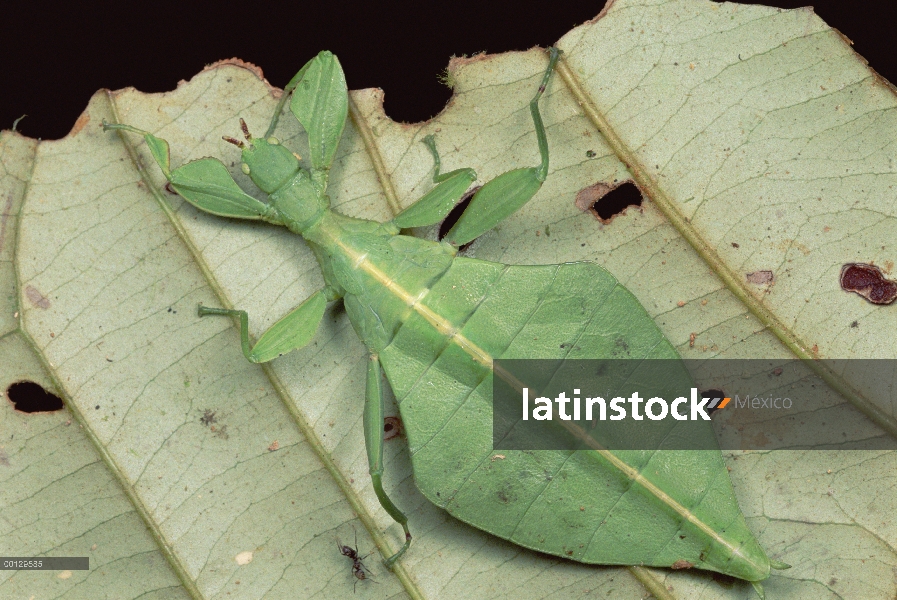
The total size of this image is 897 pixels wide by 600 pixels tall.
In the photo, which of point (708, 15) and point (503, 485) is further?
point (708, 15)

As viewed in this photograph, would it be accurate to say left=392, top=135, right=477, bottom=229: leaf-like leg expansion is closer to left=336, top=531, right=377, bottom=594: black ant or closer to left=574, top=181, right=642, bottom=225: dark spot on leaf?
left=574, top=181, right=642, bottom=225: dark spot on leaf

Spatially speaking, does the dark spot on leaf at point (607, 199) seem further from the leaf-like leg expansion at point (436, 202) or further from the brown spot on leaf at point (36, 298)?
the brown spot on leaf at point (36, 298)

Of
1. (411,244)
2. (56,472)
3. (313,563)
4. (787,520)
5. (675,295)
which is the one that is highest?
(411,244)

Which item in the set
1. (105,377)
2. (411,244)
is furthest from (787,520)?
(105,377)

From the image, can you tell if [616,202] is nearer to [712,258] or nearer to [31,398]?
[712,258]

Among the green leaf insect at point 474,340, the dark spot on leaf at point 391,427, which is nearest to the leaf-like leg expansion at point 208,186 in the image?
the green leaf insect at point 474,340

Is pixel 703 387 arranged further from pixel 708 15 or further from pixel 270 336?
pixel 270 336

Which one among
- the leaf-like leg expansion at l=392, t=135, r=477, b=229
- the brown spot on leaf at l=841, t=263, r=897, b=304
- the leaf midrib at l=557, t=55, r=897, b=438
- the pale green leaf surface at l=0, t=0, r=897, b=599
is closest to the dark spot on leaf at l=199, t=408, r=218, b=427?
the pale green leaf surface at l=0, t=0, r=897, b=599

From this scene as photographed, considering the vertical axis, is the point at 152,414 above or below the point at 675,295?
above
